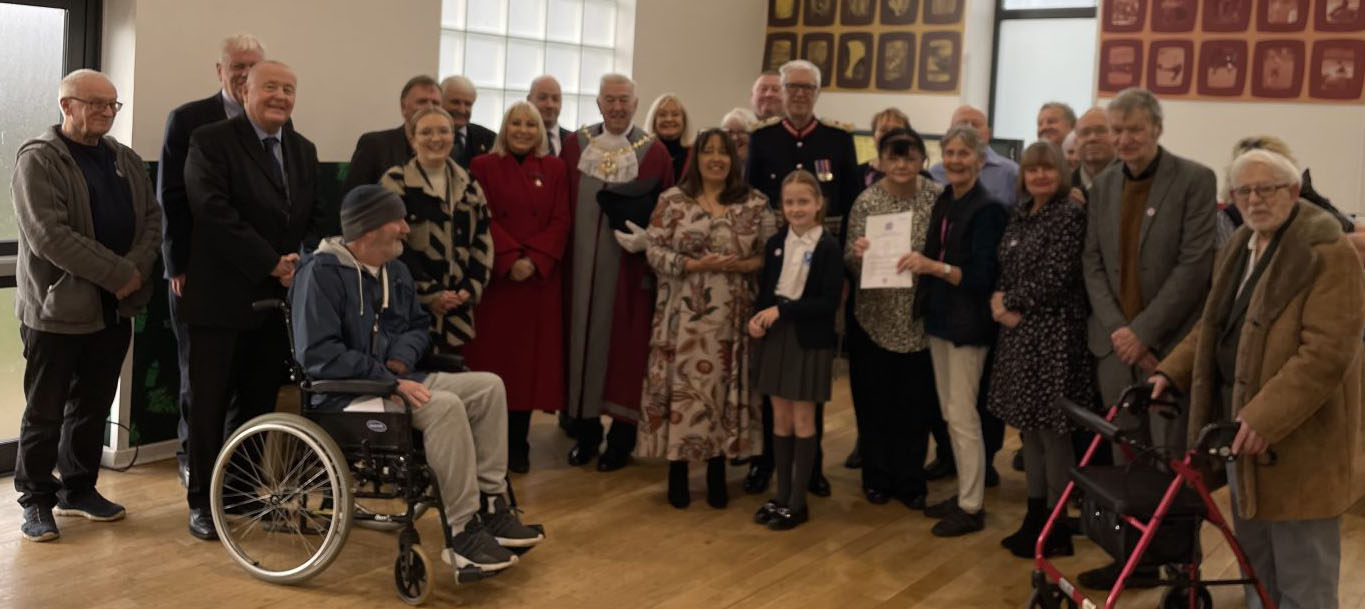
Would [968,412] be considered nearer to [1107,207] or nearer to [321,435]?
[1107,207]

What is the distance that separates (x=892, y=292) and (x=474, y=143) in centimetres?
193

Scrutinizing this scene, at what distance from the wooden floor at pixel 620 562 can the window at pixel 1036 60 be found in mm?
3917

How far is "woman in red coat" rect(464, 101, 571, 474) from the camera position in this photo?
208 inches

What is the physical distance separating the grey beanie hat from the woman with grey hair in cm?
240

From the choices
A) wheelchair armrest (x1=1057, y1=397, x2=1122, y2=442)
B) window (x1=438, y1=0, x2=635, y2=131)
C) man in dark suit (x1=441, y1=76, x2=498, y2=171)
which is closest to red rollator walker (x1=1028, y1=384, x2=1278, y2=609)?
wheelchair armrest (x1=1057, y1=397, x2=1122, y2=442)

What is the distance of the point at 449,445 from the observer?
4.07 metres

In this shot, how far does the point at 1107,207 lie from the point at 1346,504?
1224 mm

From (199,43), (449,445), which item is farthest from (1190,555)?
(199,43)

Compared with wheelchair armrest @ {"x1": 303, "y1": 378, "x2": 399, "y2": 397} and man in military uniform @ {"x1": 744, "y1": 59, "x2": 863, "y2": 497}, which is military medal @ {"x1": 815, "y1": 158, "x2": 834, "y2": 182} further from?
wheelchair armrest @ {"x1": 303, "y1": 378, "x2": 399, "y2": 397}

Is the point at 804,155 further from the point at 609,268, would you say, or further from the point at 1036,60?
the point at 1036,60

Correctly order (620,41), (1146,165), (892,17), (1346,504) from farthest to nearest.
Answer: (892,17)
(620,41)
(1146,165)
(1346,504)

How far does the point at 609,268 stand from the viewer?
216 inches

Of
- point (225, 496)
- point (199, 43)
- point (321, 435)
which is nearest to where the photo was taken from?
point (321, 435)

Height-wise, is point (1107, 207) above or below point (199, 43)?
below
